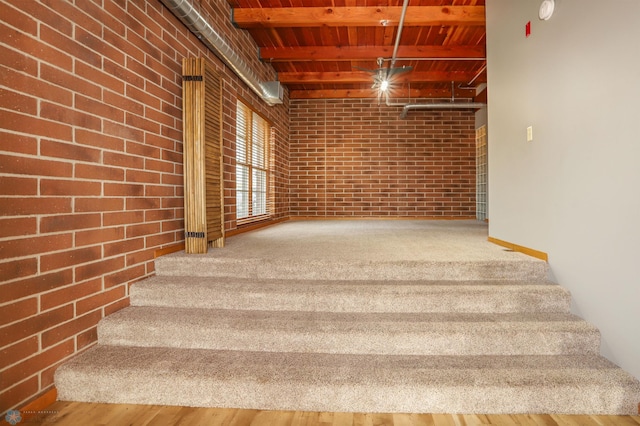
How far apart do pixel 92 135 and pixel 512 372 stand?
2.82m

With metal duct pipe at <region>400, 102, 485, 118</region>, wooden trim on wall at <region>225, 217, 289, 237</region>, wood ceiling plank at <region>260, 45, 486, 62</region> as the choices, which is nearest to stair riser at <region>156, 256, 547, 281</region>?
wooden trim on wall at <region>225, 217, 289, 237</region>

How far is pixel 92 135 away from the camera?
216cm

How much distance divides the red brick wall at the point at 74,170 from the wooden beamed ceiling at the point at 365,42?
221 cm

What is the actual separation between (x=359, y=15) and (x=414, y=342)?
4202mm

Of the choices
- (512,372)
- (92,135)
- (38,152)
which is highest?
(92,135)

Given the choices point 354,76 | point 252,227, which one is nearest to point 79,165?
point 252,227

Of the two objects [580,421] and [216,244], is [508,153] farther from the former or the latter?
[216,244]

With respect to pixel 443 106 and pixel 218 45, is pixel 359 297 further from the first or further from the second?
pixel 443 106

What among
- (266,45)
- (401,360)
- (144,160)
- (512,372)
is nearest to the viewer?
(512,372)

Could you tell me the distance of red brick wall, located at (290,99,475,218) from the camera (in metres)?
8.27

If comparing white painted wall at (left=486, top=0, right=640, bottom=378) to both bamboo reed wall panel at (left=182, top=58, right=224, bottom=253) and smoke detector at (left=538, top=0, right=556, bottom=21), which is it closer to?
smoke detector at (left=538, top=0, right=556, bottom=21)

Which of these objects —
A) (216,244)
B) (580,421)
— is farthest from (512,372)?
(216,244)

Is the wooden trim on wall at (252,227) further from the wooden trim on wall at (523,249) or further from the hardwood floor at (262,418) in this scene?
the wooden trim on wall at (523,249)

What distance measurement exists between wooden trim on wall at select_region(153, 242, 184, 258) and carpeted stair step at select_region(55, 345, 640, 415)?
3.21 feet
